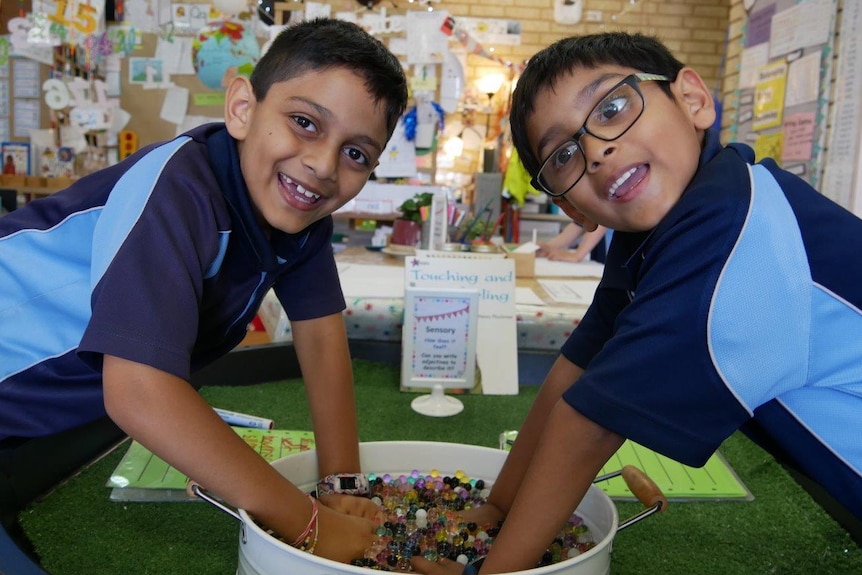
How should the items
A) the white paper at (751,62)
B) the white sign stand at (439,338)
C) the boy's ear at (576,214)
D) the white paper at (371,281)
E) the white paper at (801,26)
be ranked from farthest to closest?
the white paper at (751,62)
the white paper at (801,26)
the white paper at (371,281)
the white sign stand at (439,338)
the boy's ear at (576,214)

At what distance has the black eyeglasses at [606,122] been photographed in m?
0.78

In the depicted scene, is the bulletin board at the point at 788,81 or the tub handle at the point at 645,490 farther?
the bulletin board at the point at 788,81

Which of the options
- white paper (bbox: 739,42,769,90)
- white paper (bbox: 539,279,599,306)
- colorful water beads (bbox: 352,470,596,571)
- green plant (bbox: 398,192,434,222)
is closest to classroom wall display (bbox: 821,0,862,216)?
white paper (bbox: 739,42,769,90)

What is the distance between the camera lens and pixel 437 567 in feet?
2.49

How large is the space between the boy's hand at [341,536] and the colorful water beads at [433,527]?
13 millimetres

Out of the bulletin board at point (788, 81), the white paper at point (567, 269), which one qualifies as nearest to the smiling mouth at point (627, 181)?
the white paper at point (567, 269)

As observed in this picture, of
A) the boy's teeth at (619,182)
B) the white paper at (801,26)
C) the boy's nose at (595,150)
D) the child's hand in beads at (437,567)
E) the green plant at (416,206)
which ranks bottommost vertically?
the child's hand in beads at (437,567)

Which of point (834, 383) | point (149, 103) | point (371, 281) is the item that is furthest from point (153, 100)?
Answer: point (834, 383)

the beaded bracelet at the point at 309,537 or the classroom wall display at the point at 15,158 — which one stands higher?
the classroom wall display at the point at 15,158

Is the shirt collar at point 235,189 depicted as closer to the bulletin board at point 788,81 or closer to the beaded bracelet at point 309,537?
the beaded bracelet at point 309,537

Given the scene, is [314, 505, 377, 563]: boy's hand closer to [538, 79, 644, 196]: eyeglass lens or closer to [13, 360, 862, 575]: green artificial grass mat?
[13, 360, 862, 575]: green artificial grass mat

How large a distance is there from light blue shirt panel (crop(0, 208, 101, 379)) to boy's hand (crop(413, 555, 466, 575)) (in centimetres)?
51

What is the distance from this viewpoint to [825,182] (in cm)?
272

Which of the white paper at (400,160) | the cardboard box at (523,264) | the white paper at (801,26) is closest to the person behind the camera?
the cardboard box at (523,264)
